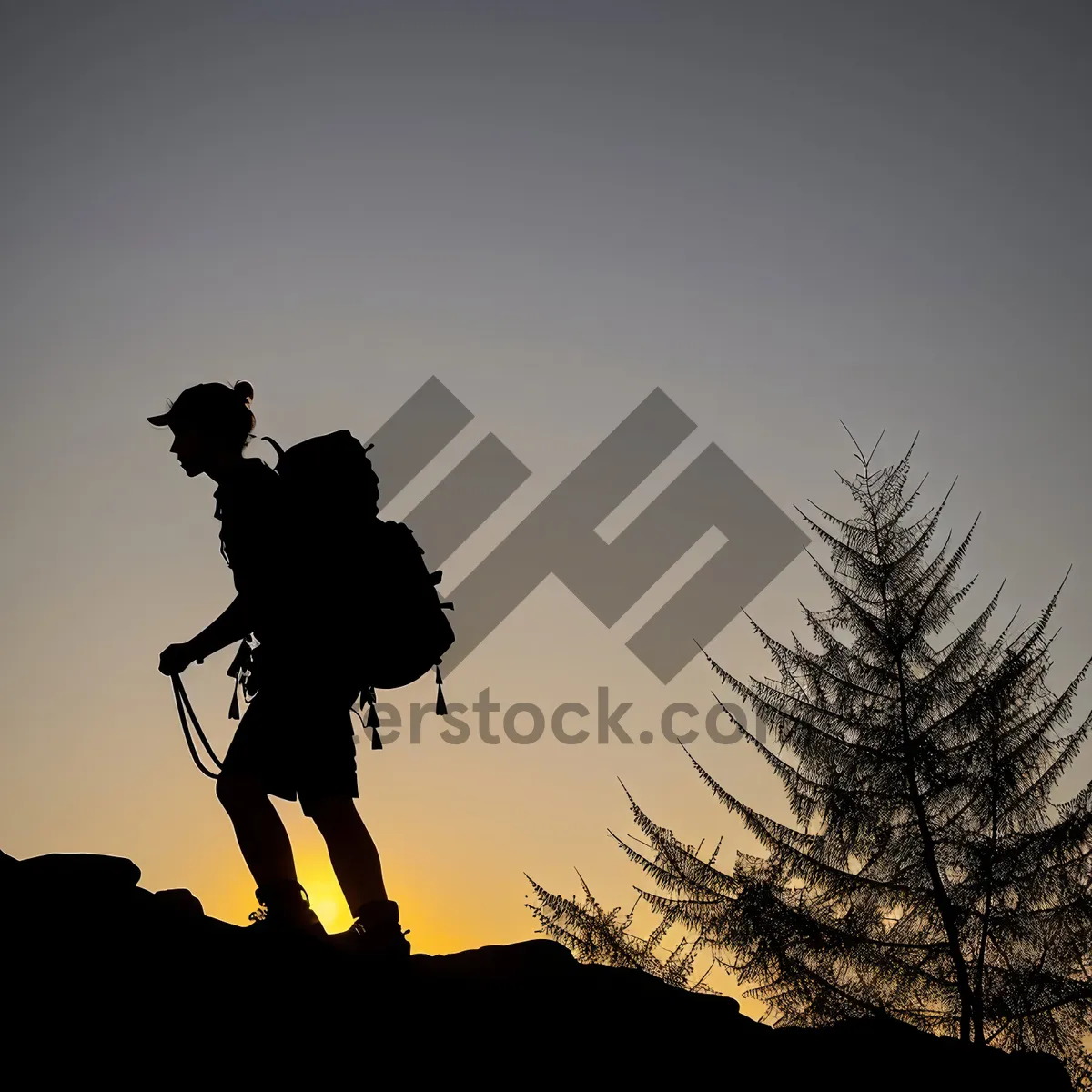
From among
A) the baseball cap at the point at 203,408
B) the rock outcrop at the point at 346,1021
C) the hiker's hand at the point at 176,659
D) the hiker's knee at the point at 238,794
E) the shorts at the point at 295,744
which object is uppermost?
the baseball cap at the point at 203,408

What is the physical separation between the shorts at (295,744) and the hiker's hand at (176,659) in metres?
0.32

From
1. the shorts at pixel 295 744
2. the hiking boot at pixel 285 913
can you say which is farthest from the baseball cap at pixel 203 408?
the hiking boot at pixel 285 913

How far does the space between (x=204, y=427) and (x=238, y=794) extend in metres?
1.40

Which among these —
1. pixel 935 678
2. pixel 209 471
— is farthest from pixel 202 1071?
pixel 935 678

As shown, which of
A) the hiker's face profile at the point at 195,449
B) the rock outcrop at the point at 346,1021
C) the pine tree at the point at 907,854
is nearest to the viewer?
the rock outcrop at the point at 346,1021

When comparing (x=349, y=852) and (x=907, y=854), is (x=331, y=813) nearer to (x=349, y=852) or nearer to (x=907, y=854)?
(x=349, y=852)

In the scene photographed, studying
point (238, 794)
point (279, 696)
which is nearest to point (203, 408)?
point (279, 696)

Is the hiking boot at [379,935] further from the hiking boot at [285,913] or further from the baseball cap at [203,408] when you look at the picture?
the baseball cap at [203,408]

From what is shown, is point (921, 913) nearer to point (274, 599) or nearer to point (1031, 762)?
point (1031, 762)

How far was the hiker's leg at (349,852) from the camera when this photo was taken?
137 inches

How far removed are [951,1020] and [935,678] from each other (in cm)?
335

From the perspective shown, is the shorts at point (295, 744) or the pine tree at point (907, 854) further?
the pine tree at point (907, 854)

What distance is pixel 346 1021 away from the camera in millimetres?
2945

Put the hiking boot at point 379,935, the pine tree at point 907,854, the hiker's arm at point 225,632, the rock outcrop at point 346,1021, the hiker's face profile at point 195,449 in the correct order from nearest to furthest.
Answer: the rock outcrop at point 346,1021 < the hiking boot at point 379,935 < the hiker's arm at point 225,632 < the hiker's face profile at point 195,449 < the pine tree at point 907,854
